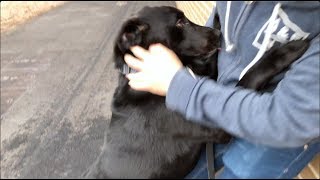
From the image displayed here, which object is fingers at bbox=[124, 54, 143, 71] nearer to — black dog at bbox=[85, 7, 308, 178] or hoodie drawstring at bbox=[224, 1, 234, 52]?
black dog at bbox=[85, 7, 308, 178]

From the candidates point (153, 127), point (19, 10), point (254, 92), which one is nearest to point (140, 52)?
point (153, 127)

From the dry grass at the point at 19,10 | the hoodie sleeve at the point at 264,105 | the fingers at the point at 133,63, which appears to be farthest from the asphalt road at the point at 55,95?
the hoodie sleeve at the point at 264,105

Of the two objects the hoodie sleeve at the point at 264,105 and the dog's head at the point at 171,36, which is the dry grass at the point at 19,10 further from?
the hoodie sleeve at the point at 264,105

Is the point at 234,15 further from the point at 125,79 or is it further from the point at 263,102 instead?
the point at 125,79

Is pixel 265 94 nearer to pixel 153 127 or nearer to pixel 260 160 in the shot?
pixel 260 160

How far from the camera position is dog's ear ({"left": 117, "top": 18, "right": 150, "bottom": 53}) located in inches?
38.2

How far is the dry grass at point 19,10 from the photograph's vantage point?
8.98ft

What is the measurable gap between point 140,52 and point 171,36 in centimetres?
13

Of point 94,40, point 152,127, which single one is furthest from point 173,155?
point 94,40

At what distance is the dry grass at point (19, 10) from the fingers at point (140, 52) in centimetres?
193

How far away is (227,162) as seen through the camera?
2.91ft

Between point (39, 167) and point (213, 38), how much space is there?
23.2 inches

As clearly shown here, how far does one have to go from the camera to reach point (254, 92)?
0.78m

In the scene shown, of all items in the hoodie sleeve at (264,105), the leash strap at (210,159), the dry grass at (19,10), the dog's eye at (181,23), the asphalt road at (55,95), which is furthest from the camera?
the dry grass at (19,10)
